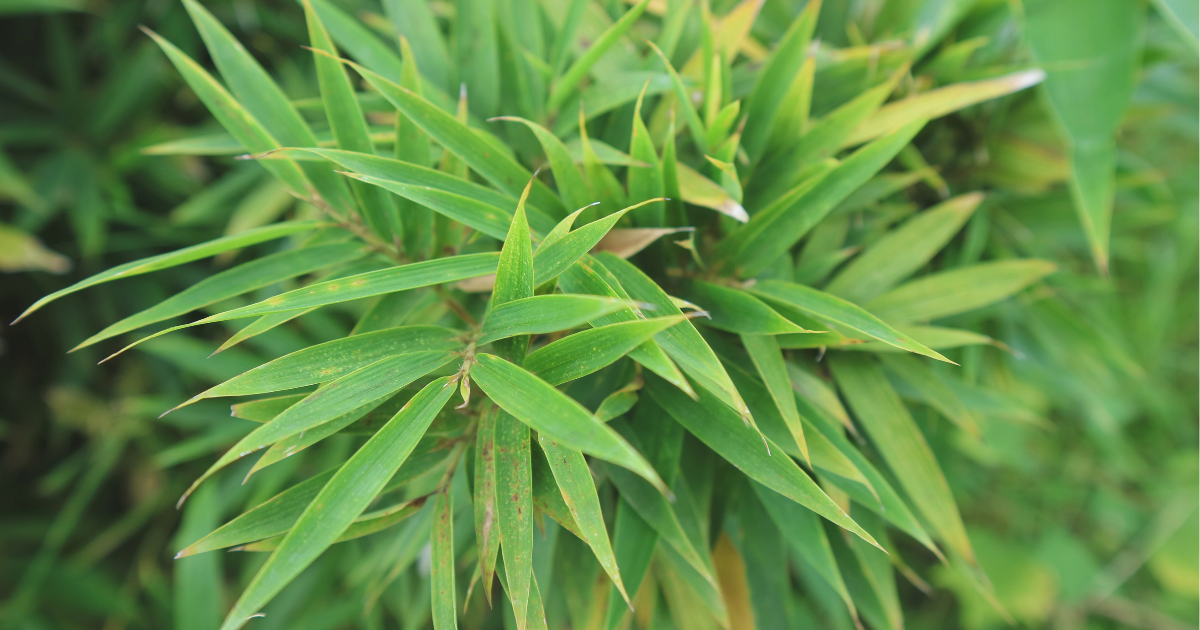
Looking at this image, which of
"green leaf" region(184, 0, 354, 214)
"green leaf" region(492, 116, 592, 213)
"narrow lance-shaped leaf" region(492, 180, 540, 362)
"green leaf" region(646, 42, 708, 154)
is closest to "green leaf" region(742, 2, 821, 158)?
"green leaf" region(646, 42, 708, 154)

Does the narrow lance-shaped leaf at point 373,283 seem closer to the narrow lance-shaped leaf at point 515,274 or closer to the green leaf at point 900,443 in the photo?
the narrow lance-shaped leaf at point 515,274

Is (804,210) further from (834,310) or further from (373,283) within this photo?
(373,283)

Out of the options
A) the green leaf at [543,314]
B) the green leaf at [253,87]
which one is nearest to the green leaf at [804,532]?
the green leaf at [543,314]

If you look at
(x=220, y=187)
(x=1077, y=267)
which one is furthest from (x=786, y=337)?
(x=1077, y=267)

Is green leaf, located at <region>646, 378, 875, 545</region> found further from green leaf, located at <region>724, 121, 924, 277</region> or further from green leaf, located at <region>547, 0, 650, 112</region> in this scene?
green leaf, located at <region>547, 0, 650, 112</region>

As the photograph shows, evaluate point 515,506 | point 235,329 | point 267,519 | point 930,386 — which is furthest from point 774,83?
point 235,329

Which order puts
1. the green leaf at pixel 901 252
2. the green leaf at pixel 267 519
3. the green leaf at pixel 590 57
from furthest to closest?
1. the green leaf at pixel 901 252
2. the green leaf at pixel 590 57
3. the green leaf at pixel 267 519
